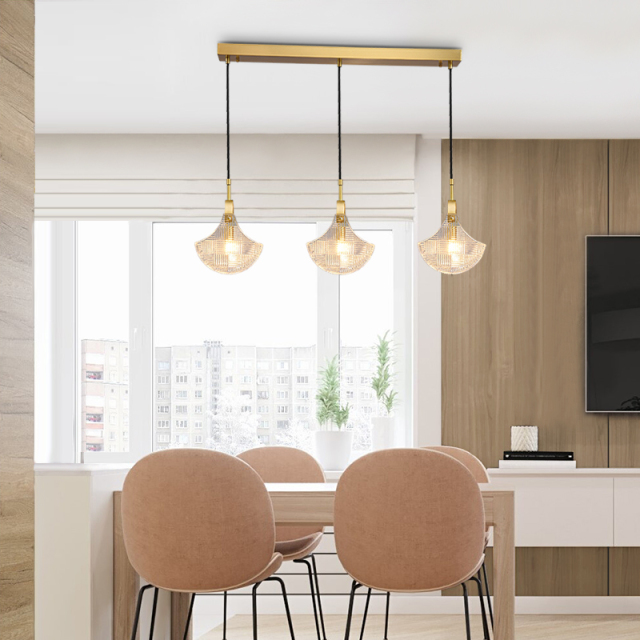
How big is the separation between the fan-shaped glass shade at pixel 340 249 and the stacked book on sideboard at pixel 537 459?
1.62m

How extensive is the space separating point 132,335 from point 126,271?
0.40 metres

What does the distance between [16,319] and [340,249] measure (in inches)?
58.2

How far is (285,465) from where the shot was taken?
3.72 meters

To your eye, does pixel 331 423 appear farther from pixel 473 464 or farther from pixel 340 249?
pixel 340 249

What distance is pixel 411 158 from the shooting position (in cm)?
454

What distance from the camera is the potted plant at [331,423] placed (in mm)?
4562

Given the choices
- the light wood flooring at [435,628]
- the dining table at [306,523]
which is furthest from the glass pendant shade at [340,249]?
the light wood flooring at [435,628]

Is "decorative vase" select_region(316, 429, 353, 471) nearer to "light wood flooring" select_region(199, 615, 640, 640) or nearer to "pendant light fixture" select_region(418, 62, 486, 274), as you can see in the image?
"light wood flooring" select_region(199, 615, 640, 640)

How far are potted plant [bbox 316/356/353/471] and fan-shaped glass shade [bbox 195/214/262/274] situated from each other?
1570 mm

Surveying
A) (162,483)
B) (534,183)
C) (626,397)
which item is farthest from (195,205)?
(626,397)

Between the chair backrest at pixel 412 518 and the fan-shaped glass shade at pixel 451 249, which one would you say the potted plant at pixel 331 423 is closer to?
the fan-shaped glass shade at pixel 451 249

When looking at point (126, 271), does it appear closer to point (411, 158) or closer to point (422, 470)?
point (411, 158)

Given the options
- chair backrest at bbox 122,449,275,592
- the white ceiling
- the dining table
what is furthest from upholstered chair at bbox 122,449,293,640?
the white ceiling

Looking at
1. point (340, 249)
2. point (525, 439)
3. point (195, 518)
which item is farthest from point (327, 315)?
point (195, 518)
